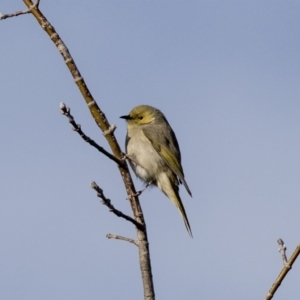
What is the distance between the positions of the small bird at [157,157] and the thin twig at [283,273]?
4686mm

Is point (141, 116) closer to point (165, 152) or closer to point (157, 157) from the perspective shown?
point (165, 152)

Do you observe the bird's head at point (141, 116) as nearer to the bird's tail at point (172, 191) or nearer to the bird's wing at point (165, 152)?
the bird's wing at point (165, 152)

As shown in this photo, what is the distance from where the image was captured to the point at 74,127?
349 cm

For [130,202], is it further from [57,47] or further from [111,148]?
[57,47]

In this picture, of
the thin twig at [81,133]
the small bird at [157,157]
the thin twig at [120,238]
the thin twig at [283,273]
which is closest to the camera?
the thin twig at [283,273]

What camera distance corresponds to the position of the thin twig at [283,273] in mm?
2938

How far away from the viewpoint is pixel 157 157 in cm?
860

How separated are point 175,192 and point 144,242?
15.9ft

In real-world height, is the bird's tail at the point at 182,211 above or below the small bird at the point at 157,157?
below

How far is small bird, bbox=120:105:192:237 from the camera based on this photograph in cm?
838

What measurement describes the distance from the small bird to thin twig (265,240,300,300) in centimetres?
469

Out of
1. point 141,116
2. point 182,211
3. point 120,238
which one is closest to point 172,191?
point 182,211

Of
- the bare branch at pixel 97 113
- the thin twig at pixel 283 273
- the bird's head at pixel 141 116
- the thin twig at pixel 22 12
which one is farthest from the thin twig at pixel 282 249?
the bird's head at pixel 141 116

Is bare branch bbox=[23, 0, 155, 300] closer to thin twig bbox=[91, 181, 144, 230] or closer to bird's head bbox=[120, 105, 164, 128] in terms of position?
thin twig bbox=[91, 181, 144, 230]
